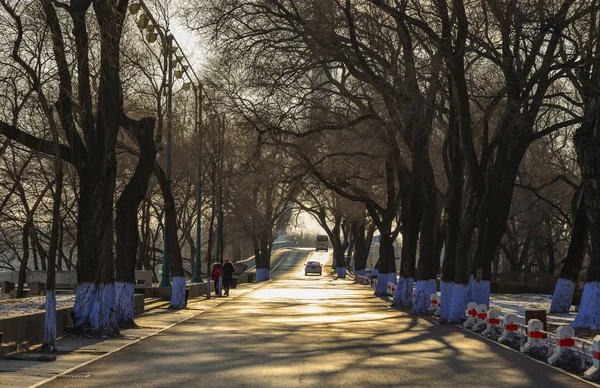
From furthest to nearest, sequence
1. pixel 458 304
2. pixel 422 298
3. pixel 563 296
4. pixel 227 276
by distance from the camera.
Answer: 1. pixel 227 276
2. pixel 563 296
3. pixel 422 298
4. pixel 458 304

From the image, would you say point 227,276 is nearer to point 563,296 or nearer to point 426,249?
point 426,249

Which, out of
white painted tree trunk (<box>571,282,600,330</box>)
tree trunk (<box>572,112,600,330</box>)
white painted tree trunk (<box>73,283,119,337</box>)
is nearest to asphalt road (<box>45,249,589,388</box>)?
white painted tree trunk (<box>73,283,119,337</box>)

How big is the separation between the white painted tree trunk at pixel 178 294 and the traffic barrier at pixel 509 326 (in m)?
16.5

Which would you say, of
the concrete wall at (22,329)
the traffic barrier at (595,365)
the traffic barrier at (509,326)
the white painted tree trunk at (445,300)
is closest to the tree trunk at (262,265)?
the white painted tree trunk at (445,300)

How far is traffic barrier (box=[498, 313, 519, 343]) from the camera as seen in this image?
69.1ft

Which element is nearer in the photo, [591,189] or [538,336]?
[538,336]

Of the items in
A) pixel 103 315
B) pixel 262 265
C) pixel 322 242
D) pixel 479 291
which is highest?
pixel 322 242

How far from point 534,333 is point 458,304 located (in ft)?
30.5

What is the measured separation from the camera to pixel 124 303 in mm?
26062

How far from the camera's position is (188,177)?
207 feet

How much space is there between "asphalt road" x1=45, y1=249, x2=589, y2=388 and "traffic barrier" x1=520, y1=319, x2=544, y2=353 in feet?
1.34

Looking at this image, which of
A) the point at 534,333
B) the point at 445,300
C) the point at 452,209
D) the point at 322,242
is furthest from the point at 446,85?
the point at 322,242

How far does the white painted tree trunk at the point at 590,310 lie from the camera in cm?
2511

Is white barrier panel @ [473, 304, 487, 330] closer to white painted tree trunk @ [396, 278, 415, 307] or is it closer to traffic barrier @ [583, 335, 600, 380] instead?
traffic barrier @ [583, 335, 600, 380]
